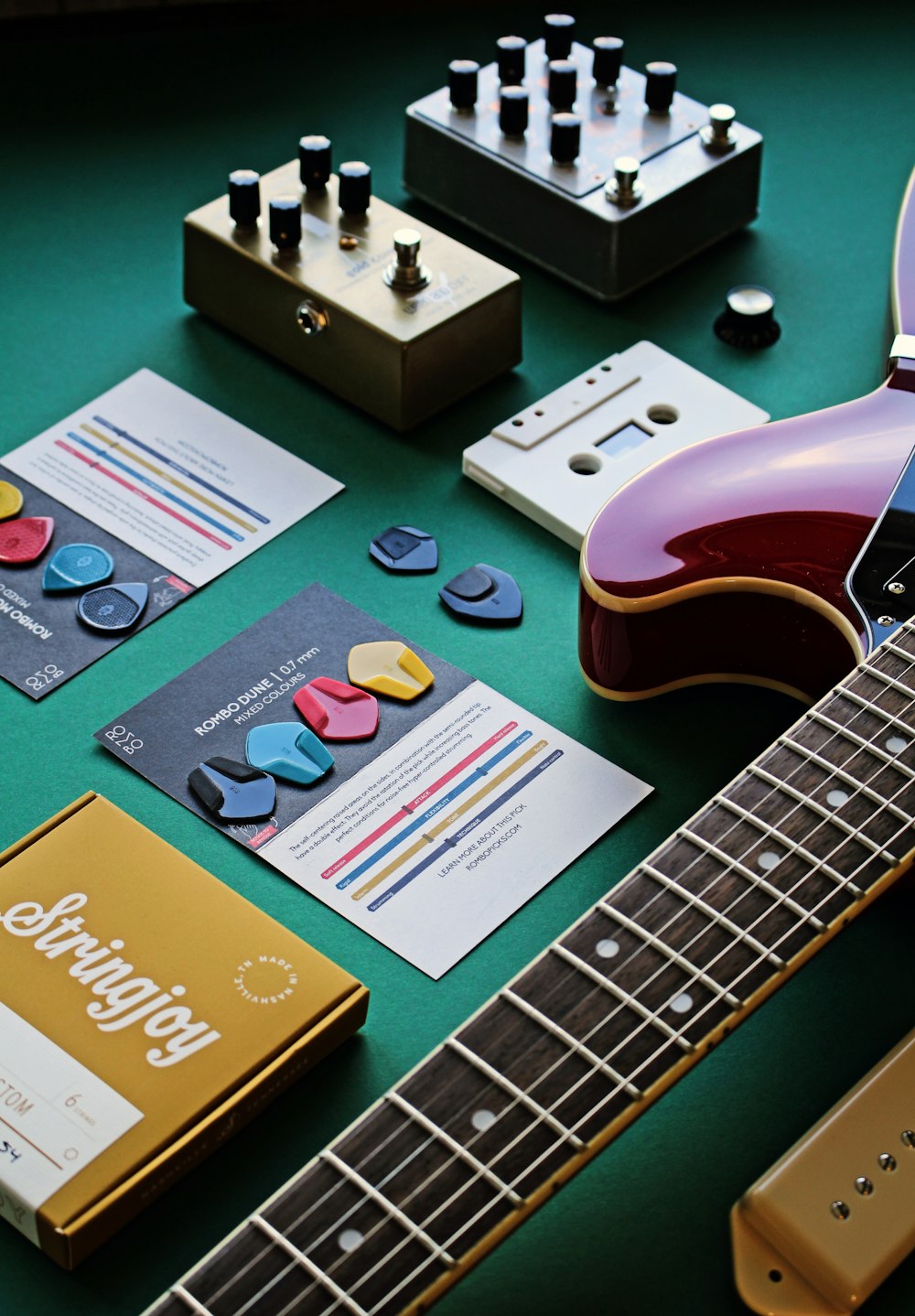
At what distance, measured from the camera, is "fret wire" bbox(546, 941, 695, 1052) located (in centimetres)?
120

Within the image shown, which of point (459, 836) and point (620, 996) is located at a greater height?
point (620, 996)

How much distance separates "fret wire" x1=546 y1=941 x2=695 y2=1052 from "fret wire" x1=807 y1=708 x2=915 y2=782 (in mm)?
335

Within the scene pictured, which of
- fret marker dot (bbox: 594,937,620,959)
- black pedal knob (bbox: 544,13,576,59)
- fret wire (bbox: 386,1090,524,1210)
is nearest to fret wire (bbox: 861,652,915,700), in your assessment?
fret marker dot (bbox: 594,937,620,959)

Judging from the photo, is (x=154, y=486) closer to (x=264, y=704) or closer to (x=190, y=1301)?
(x=264, y=704)

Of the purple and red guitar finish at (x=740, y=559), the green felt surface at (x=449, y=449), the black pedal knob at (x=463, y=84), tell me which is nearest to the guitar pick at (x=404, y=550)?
the green felt surface at (x=449, y=449)

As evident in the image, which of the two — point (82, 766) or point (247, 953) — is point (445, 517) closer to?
point (82, 766)

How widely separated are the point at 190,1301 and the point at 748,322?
1498 millimetres

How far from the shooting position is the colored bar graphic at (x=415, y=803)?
1631 mm

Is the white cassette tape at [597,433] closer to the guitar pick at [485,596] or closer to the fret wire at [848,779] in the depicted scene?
the guitar pick at [485,596]

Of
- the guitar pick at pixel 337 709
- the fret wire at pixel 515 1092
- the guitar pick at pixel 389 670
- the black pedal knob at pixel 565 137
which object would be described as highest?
the black pedal knob at pixel 565 137

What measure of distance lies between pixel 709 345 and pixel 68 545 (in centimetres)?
88

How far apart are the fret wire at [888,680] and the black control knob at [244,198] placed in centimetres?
102

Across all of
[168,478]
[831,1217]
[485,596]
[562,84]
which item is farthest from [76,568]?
[831,1217]

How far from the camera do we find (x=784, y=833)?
134 centimetres
